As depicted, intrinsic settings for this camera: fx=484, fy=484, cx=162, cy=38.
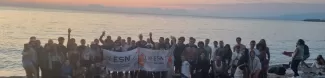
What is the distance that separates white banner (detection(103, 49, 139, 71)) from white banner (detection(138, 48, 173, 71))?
211mm

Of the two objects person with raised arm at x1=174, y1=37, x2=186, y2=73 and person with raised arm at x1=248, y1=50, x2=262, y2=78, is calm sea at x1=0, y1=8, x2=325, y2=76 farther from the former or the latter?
person with raised arm at x1=248, y1=50, x2=262, y2=78

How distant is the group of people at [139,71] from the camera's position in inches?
559

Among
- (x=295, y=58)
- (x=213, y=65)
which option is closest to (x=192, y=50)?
(x=213, y=65)

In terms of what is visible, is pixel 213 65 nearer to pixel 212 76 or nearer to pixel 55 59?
pixel 212 76

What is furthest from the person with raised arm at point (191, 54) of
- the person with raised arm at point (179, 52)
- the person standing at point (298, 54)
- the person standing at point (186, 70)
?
the person standing at point (298, 54)

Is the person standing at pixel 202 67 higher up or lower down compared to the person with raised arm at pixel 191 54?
lower down

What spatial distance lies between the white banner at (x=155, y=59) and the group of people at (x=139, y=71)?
0.16 meters

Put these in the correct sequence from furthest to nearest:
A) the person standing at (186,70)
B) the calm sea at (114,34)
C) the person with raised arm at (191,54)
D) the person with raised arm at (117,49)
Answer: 1. the calm sea at (114,34)
2. the person with raised arm at (117,49)
3. the person with raised arm at (191,54)
4. the person standing at (186,70)

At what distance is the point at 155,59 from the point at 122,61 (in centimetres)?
116

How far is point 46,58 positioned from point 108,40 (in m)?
2.50

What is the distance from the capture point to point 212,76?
15.6 metres

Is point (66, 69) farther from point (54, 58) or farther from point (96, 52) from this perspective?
point (96, 52)

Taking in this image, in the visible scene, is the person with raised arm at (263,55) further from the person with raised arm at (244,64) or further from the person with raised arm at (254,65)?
the person with raised arm at (244,64)

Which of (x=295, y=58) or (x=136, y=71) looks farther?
(x=295, y=58)
